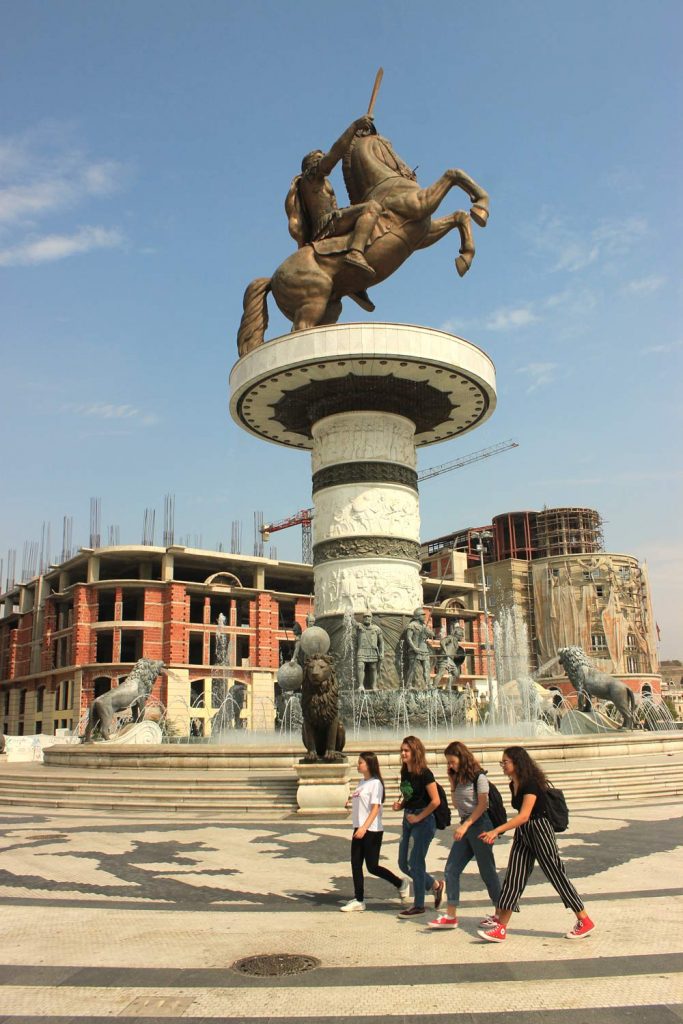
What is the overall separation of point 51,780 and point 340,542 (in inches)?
302

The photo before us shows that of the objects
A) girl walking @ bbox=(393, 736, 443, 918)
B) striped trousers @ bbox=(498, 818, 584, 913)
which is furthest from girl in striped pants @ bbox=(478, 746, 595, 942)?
girl walking @ bbox=(393, 736, 443, 918)

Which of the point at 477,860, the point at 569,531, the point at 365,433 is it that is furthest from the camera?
the point at 569,531

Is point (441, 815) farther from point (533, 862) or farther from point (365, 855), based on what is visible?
point (533, 862)

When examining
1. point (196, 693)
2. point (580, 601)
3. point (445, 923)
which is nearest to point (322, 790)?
point (445, 923)

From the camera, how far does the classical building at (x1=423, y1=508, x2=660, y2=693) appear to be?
197ft

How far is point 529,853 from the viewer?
4840 mm

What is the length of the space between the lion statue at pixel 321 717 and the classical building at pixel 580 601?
48500 mm

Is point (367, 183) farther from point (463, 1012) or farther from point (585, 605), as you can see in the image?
point (585, 605)

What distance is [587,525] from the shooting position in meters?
72.4

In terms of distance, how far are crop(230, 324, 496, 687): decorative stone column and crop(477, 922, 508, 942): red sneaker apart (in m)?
12.5

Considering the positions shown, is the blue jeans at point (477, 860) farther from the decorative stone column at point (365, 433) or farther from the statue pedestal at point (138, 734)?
the statue pedestal at point (138, 734)

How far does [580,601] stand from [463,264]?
46876 millimetres

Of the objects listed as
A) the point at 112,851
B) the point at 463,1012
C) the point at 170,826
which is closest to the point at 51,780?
the point at 170,826

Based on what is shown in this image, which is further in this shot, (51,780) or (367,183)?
(367,183)
